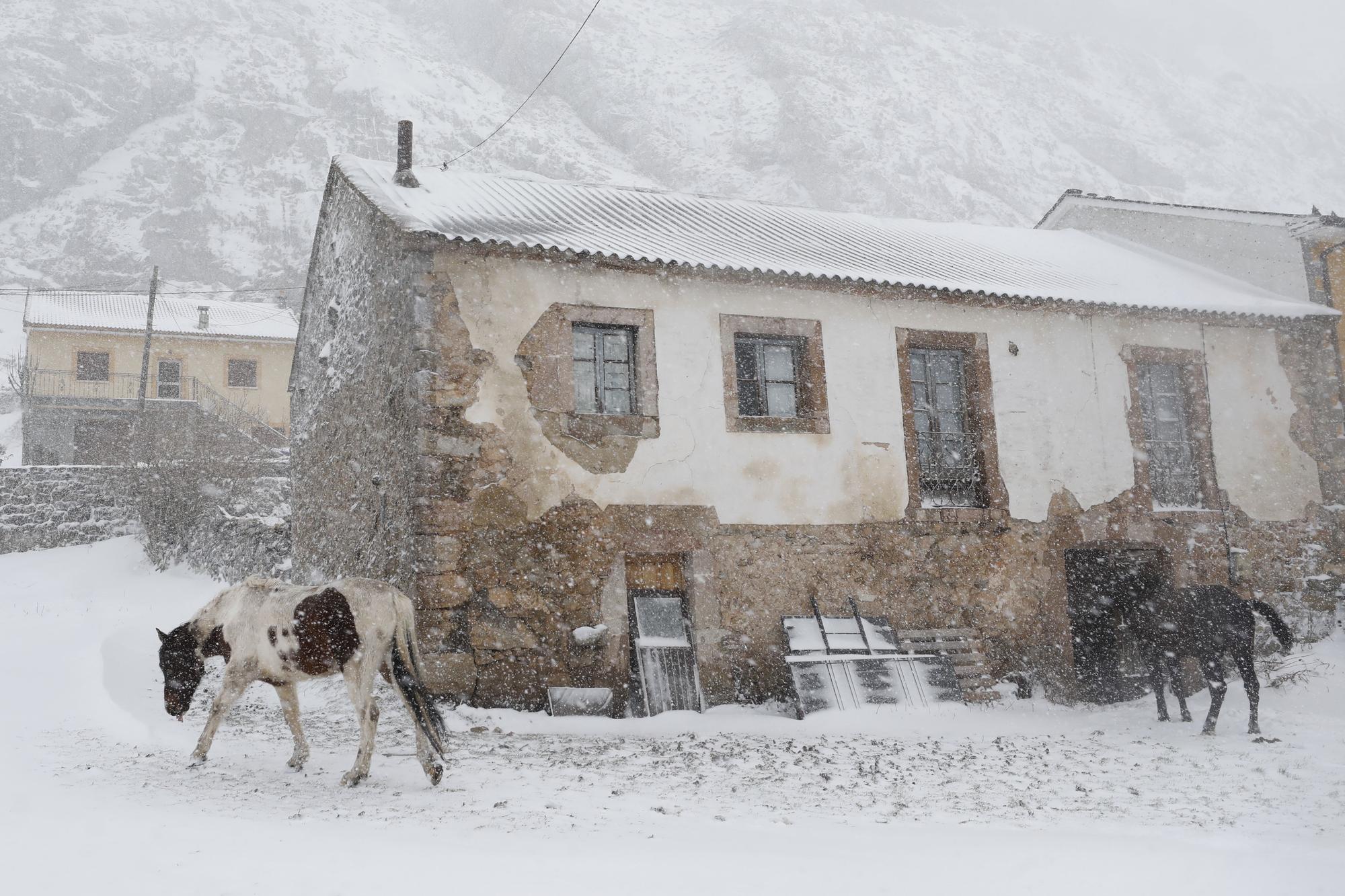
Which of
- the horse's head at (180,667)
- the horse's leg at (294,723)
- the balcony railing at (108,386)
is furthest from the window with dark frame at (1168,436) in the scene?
the balcony railing at (108,386)

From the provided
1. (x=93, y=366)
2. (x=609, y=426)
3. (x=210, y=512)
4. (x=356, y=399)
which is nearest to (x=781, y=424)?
(x=609, y=426)

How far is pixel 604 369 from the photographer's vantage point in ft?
32.7

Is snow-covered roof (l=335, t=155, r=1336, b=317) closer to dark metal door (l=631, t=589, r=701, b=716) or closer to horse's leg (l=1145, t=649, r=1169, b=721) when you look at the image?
dark metal door (l=631, t=589, r=701, b=716)

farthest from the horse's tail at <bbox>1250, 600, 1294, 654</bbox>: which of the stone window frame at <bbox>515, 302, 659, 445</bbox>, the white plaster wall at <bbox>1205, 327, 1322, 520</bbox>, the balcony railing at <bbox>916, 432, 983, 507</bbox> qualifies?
the stone window frame at <bbox>515, 302, 659, 445</bbox>

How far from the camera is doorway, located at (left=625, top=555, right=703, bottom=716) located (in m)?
9.30

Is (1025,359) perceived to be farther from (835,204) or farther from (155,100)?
(155,100)

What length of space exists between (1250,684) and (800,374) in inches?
211

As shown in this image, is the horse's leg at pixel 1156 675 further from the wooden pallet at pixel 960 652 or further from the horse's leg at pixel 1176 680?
the wooden pallet at pixel 960 652

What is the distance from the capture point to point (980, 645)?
10688 millimetres

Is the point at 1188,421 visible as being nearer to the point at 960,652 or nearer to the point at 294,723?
the point at 960,652

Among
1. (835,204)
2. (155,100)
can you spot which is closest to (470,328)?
(835,204)

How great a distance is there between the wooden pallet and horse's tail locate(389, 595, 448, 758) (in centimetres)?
566

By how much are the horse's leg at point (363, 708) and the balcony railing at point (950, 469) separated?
7.05m

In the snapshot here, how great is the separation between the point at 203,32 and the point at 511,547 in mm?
100722
